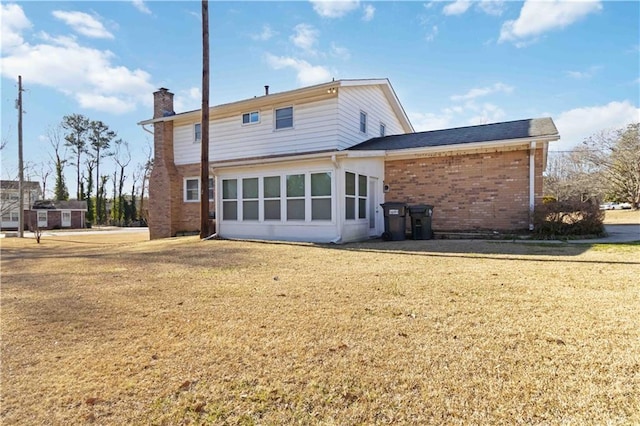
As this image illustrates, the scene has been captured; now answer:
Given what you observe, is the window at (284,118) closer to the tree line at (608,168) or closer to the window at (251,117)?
the window at (251,117)

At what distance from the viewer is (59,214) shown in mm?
38688

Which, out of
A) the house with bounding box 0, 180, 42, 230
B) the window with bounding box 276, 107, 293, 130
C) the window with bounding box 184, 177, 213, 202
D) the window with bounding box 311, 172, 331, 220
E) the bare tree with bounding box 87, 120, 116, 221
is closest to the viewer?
the window with bounding box 311, 172, 331, 220

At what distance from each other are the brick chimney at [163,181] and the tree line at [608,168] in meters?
26.7

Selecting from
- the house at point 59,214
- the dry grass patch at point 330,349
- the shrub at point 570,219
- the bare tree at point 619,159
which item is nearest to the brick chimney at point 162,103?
the dry grass patch at point 330,349

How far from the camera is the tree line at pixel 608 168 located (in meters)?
27.9

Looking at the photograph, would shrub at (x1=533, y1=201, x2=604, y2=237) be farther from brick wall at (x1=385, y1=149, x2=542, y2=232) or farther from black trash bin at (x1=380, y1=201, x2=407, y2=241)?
black trash bin at (x1=380, y1=201, x2=407, y2=241)

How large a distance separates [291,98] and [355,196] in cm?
503

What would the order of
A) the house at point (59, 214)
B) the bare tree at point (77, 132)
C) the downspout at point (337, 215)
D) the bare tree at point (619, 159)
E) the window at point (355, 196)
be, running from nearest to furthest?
the downspout at point (337, 215), the window at point (355, 196), the bare tree at point (619, 159), the house at point (59, 214), the bare tree at point (77, 132)

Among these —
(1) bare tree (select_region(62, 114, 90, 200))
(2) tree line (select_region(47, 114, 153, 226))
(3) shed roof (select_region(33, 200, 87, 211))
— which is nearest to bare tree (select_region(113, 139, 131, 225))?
(2) tree line (select_region(47, 114, 153, 226))

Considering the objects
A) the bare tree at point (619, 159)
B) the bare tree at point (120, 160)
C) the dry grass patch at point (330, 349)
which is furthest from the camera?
the bare tree at point (120, 160)

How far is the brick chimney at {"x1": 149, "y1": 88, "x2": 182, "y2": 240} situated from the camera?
54.4 feet

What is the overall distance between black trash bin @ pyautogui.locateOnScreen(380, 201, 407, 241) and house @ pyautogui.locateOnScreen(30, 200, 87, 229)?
130 feet

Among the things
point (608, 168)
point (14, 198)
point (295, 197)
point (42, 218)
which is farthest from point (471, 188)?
point (42, 218)

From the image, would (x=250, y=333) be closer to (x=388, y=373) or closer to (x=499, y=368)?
(x=388, y=373)
